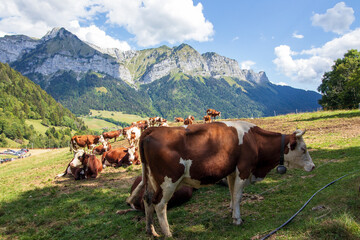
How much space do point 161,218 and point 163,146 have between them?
1835 mm

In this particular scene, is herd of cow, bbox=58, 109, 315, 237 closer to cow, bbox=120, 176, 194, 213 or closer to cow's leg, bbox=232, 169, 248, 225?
cow's leg, bbox=232, 169, 248, 225

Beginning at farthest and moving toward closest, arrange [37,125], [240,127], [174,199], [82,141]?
[37,125]
[82,141]
[174,199]
[240,127]

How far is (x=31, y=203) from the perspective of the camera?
9.56 m

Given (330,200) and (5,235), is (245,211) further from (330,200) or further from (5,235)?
(5,235)

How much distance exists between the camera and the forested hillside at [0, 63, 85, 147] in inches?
4825

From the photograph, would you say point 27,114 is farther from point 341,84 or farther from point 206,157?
point 206,157

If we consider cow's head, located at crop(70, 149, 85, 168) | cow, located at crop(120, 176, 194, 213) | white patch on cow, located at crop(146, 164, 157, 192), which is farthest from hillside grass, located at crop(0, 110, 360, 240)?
cow's head, located at crop(70, 149, 85, 168)

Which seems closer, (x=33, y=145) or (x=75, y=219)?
(x=75, y=219)

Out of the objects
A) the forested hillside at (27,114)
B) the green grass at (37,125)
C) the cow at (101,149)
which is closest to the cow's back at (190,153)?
the cow at (101,149)

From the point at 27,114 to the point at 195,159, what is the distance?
175774mm

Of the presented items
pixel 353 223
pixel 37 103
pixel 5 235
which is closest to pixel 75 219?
pixel 5 235

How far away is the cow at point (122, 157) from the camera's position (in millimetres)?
15406

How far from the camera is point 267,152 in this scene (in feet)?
20.6

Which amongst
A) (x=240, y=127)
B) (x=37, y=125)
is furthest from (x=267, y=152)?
(x=37, y=125)
